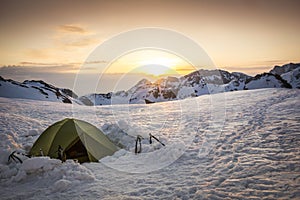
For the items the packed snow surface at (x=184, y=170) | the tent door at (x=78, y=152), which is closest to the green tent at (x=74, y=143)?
the tent door at (x=78, y=152)

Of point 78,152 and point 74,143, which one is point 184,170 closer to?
point 78,152

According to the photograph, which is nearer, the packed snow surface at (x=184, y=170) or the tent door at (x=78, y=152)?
the packed snow surface at (x=184, y=170)

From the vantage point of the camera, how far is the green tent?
9227 millimetres

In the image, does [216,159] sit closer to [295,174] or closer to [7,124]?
[295,174]

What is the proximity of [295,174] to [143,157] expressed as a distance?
5283mm

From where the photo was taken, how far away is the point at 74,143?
9383mm

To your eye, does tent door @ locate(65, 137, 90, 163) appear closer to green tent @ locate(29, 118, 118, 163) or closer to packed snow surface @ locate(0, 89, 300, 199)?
green tent @ locate(29, 118, 118, 163)

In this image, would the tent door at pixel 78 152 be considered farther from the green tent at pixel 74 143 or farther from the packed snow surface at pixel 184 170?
the packed snow surface at pixel 184 170

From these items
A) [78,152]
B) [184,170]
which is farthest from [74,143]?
[184,170]

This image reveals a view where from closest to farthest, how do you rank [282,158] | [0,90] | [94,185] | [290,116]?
[94,185], [282,158], [290,116], [0,90]

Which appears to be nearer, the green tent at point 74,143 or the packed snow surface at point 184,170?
the packed snow surface at point 184,170

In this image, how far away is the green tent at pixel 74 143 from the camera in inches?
363

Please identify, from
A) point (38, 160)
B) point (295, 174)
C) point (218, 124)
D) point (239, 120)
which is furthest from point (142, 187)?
point (239, 120)

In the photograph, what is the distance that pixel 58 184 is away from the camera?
6.81 m
